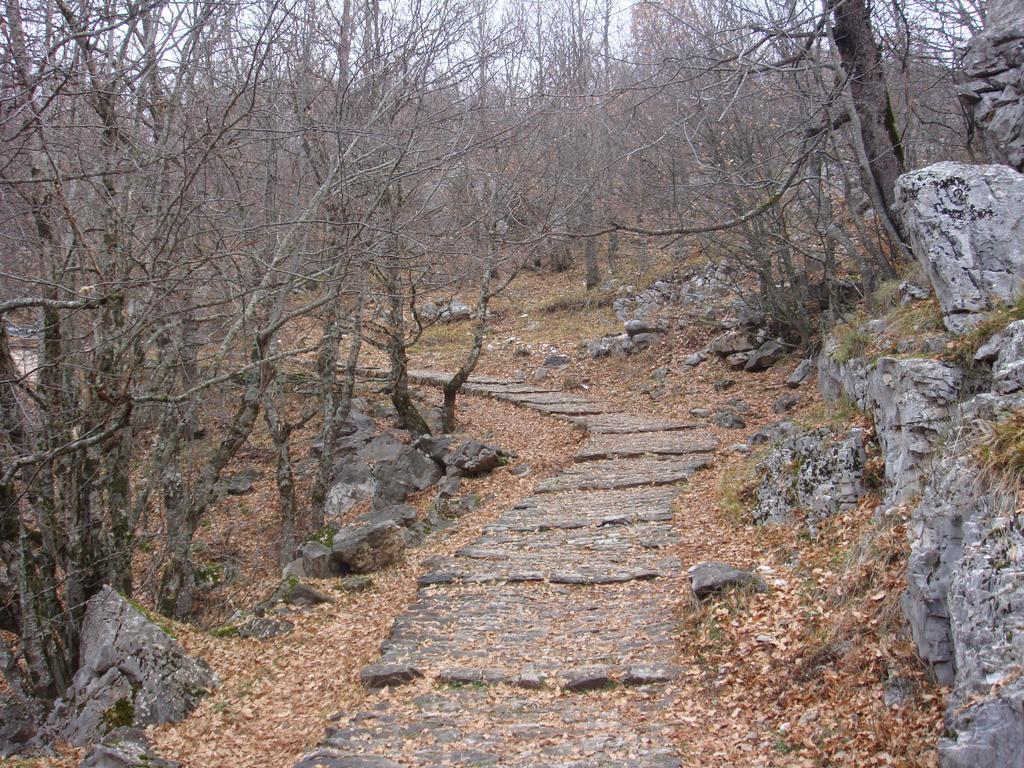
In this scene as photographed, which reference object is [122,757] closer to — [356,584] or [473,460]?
[356,584]

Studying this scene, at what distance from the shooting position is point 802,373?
1381 cm

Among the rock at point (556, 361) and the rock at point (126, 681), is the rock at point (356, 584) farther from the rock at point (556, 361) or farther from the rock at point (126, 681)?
the rock at point (556, 361)

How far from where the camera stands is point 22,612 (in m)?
6.29

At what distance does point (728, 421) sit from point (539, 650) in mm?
8172

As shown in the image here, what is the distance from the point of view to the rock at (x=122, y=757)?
15.9 ft

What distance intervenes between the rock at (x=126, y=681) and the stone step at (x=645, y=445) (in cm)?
729

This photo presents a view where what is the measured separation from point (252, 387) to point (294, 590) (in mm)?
2663

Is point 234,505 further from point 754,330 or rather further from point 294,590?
point 754,330

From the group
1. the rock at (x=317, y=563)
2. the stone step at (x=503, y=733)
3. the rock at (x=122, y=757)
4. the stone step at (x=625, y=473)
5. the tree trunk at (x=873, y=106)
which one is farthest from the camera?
the stone step at (x=625, y=473)

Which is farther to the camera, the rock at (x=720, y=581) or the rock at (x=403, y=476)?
the rock at (x=403, y=476)

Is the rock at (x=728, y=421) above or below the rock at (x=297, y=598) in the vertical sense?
above

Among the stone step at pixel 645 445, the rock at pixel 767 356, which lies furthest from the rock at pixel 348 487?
the rock at pixel 767 356

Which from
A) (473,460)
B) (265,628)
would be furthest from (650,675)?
(473,460)

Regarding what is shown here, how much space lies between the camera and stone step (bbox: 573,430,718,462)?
39.3 feet
